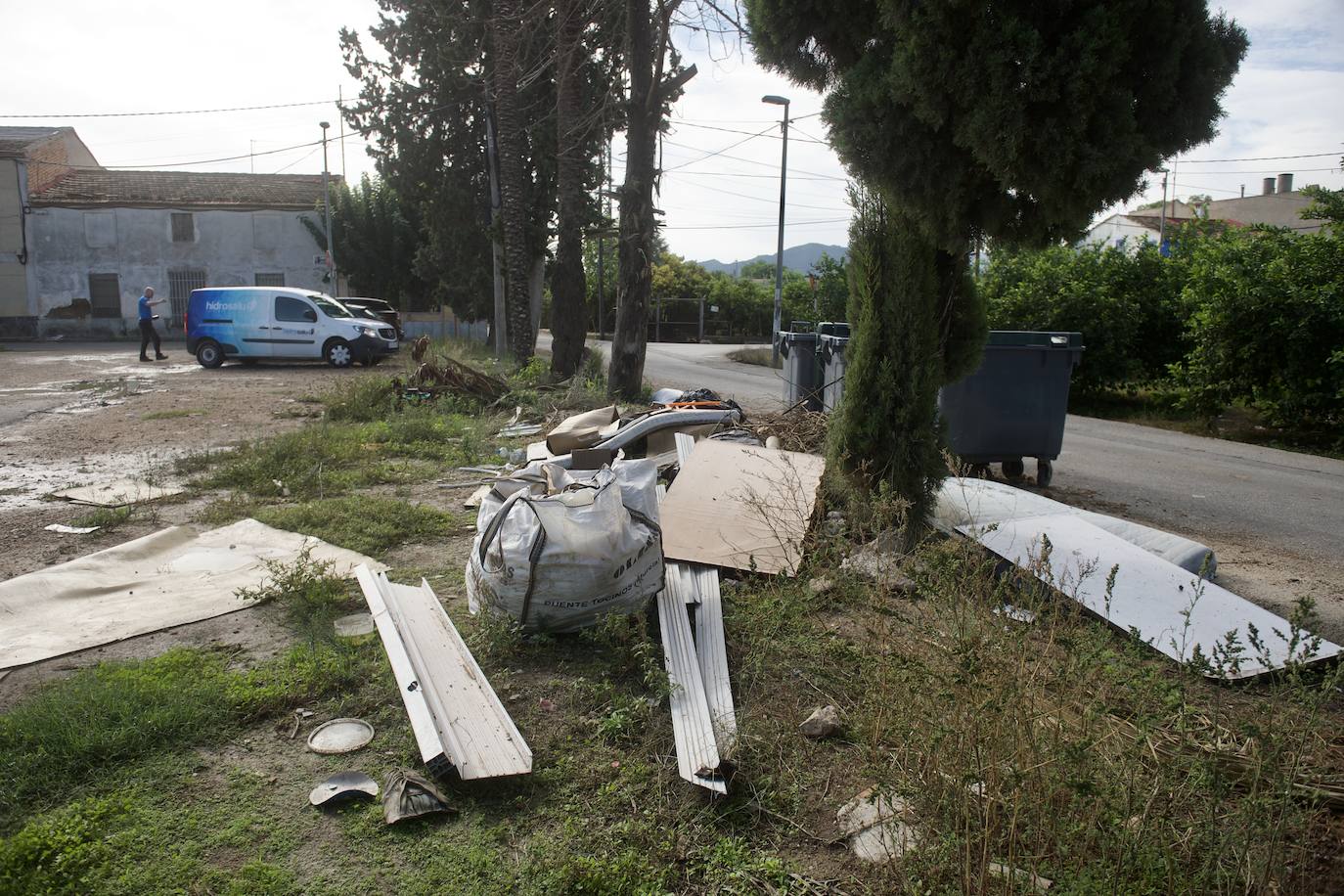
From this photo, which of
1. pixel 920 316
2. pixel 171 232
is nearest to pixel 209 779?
pixel 920 316

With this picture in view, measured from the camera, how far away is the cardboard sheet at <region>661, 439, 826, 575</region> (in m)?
5.05

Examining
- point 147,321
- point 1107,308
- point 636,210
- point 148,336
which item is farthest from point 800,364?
point 148,336

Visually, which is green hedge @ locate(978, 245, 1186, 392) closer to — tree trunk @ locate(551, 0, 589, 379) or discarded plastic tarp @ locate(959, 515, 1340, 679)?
tree trunk @ locate(551, 0, 589, 379)

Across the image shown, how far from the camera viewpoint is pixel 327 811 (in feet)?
9.55

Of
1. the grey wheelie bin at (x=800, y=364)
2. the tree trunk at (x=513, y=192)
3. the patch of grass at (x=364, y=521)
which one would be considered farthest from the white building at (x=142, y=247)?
the patch of grass at (x=364, y=521)

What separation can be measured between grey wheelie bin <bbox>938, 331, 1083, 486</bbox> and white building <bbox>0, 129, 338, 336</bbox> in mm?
33384

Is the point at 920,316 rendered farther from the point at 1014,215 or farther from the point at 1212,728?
the point at 1212,728

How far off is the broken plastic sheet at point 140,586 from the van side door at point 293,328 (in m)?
16.3

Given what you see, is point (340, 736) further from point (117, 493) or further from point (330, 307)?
point (330, 307)

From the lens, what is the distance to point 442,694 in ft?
11.6

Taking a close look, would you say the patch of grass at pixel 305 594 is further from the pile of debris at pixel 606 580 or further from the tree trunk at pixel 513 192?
the tree trunk at pixel 513 192

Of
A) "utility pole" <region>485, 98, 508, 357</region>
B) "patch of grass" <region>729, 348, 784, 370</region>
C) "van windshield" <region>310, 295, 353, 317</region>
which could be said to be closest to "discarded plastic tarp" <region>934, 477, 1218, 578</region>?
"utility pole" <region>485, 98, 508, 357</region>

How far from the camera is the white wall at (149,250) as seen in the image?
3475cm

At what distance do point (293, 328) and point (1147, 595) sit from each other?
2071 centimetres
